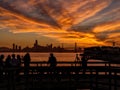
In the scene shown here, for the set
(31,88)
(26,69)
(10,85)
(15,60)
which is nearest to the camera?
(10,85)

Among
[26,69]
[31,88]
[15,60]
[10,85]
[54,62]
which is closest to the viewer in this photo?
[10,85]

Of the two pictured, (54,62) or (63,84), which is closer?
(63,84)

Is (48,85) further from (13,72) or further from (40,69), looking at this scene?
(13,72)

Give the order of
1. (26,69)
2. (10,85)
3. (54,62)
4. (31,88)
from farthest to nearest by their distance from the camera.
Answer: (54,62) → (31,88) → (26,69) → (10,85)

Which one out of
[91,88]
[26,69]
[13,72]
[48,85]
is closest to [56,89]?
[48,85]

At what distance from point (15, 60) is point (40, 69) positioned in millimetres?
5048

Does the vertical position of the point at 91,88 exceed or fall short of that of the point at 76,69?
it falls short

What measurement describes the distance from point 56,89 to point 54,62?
15.7 ft

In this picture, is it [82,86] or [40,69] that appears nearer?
[40,69]

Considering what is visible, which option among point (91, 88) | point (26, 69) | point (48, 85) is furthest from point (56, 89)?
point (26, 69)

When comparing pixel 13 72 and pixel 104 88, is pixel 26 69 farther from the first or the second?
pixel 104 88

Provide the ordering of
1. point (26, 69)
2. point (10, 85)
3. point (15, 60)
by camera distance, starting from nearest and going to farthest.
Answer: point (10, 85), point (26, 69), point (15, 60)

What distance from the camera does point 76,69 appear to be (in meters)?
14.1

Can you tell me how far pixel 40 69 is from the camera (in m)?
13.6
